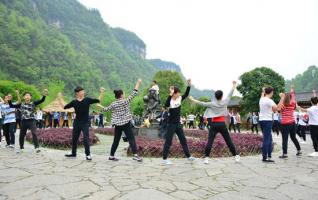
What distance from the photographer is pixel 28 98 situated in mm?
9141

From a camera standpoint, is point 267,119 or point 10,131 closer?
point 267,119

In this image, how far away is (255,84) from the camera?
4538 cm

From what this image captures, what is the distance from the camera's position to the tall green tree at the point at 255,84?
44.2 m

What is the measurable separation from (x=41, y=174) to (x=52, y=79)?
241 feet

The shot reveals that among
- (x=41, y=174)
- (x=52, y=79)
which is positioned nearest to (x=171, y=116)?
(x=41, y=174)

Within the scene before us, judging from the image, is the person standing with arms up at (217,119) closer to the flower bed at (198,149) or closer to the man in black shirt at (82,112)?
the flower bed at (198,149)

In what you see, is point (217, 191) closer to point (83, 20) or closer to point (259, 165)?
point (259, 165)

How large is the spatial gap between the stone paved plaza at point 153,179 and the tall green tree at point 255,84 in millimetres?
37655

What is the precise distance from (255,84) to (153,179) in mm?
42571

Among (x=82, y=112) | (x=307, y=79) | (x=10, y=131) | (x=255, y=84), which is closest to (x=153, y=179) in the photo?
(x=82, y=112)

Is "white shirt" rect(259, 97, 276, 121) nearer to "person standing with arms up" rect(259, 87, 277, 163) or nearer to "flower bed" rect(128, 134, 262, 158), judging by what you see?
"person standing with arms up" rect(259, 87, 277, 163)

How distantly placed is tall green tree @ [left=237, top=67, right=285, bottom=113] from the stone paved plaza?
124ft

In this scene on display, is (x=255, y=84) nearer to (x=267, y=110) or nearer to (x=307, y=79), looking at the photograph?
(x=267, y=110)

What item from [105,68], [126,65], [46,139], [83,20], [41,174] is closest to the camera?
[41,174]
